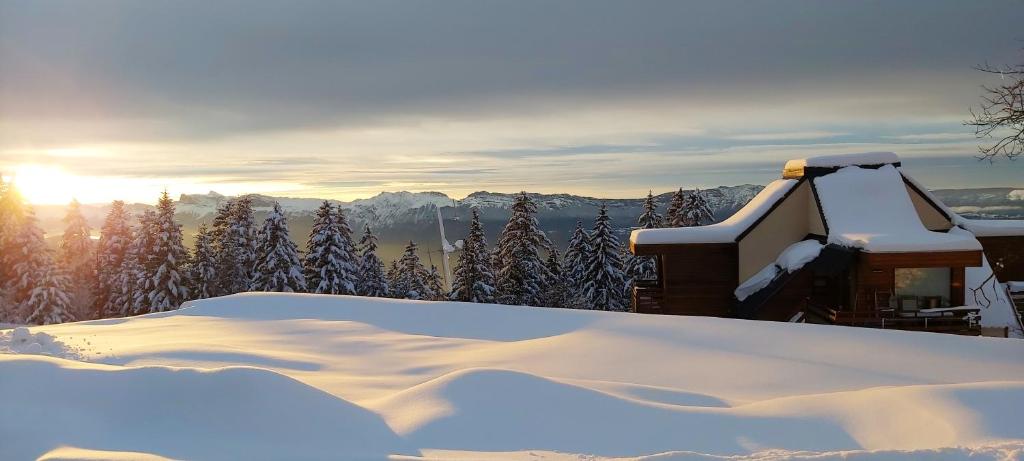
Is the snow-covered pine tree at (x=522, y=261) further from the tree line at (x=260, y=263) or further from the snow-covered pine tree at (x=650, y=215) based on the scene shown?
the snow-covered pine tree at (x=650, y=215)

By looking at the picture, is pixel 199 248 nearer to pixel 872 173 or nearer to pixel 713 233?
pixel 713 233

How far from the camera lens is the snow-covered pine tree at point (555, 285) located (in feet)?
121

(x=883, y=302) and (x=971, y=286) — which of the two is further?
(x=971, y=286)

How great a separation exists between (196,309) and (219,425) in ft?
33.1

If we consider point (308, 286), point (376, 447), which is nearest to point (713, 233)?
point (376, 447)

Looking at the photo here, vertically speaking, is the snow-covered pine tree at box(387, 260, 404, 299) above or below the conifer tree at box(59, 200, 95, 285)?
below

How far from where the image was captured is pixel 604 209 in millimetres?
37875

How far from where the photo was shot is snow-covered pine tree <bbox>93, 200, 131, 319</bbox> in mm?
37688

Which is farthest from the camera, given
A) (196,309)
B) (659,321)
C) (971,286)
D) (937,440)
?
(971,286)

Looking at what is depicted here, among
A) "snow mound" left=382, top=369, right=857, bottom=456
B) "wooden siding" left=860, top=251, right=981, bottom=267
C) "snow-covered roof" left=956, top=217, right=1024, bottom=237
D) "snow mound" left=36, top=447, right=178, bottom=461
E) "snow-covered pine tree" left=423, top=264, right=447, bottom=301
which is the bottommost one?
"snow-covered pine tree" left=423, top=264, right=447, bottom=301

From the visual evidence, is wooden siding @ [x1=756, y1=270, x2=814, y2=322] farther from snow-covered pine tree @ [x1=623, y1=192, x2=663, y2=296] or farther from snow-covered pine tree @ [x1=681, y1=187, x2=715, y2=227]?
snow-covered pine tree @ [x1=623, y1=192, x2=663, y2=296]

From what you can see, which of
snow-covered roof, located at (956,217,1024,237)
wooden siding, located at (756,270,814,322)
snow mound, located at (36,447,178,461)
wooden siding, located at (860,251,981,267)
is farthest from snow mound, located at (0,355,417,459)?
snow-covered roof, located at (956,217,1024,237)

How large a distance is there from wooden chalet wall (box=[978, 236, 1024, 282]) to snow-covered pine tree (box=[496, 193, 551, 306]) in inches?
849

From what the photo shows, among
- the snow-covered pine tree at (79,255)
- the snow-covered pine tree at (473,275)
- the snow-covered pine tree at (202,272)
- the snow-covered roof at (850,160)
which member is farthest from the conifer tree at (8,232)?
the snow-covered roof at (850,160)
